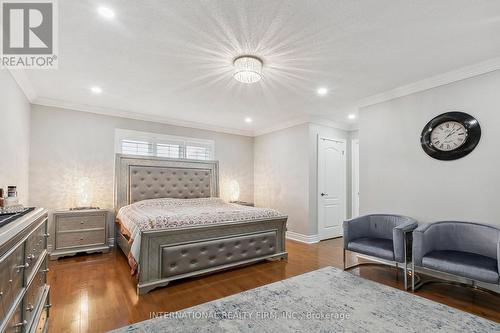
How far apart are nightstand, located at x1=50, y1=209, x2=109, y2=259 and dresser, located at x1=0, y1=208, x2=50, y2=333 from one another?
2526mm

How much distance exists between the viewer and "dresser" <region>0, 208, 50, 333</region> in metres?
1.01

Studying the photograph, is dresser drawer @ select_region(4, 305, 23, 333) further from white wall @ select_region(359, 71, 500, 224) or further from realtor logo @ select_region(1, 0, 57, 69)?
white wall @ select_region(359, 71, 500, 224)

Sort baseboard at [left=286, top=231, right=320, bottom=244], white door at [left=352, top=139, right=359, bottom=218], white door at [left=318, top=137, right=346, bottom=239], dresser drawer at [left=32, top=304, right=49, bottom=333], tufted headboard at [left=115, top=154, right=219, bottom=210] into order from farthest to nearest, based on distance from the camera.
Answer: white door at [left=352, top=139, right=359, bottom=218], white door at [left=318, top=137, right=346, bottom=239], baseboard at [left=286, top=231, right=320, bottom=244], tufted headboard at [left=115, top=154, right=219, bottom=210], dresser drawer at [left=32, top=304, right=49, bottom=333]

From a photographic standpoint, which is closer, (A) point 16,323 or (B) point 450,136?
(A) point 16,323

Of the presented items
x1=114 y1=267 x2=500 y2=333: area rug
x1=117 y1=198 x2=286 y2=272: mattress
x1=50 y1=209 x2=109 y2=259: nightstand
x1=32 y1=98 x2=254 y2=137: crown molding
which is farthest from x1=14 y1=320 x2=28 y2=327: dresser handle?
x1=32 y1=98 x2=254 y2=137: crown molding

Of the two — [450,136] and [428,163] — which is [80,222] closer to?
[428,163]

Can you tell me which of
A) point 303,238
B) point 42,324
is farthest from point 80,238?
point 303,238

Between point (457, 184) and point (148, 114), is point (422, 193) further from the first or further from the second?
point (148, 114)

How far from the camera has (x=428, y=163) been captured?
3.22 metres

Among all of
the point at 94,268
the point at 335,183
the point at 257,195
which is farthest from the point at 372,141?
the point at 94,268

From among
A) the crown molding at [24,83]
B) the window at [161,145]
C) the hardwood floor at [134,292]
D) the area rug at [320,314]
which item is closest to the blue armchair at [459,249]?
the hardwood floor at [134,292]

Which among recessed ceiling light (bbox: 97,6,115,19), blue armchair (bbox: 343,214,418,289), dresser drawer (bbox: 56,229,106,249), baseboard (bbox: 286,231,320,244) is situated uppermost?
recessed ceiling light (bbox: 97,6,115,19)

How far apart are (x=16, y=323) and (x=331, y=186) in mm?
5086

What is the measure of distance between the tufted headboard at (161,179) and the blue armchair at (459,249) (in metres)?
3.95
